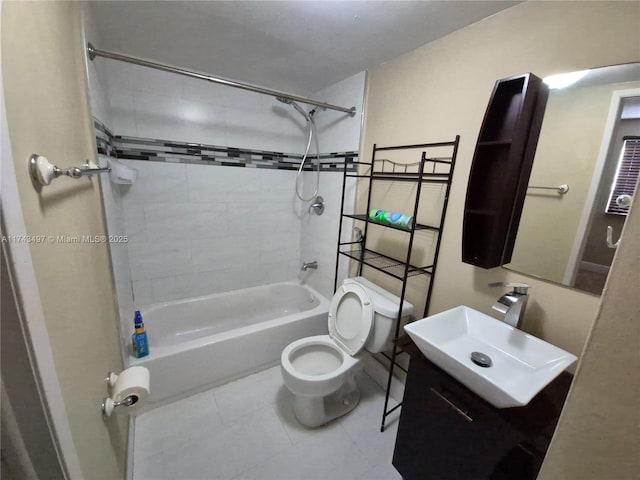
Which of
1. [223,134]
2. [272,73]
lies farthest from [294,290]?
[272,73]

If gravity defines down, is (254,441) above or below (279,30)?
below

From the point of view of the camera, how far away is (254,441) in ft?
4.72

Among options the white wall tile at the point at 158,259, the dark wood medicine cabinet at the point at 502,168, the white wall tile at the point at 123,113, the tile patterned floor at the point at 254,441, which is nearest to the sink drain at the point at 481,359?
the dark wood medicine cabinet at the point at 502,168

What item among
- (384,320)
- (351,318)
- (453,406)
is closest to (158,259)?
(351,318)

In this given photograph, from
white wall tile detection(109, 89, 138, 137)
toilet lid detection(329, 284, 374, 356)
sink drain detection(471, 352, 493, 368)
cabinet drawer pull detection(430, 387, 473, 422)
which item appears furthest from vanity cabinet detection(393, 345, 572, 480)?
white wall tile detection(109, 89, 138, 137)

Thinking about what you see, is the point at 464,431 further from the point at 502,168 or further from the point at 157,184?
the point at 157,184

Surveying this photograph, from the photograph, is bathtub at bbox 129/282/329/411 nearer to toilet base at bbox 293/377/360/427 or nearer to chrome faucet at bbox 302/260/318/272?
chrome faucet at bbox 302/260/318/272

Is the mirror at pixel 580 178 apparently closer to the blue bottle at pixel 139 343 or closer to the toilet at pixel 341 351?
the toilet at pixel 341 351

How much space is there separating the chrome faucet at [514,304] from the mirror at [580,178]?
13 cm

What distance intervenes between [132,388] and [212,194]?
1602 millimetres

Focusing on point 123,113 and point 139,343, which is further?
point 123,113

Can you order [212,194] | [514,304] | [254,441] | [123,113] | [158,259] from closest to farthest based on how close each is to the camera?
[514,304]
[254,441]
[123,113]
[158,259]
[212,194]

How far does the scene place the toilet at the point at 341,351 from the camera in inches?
56.6

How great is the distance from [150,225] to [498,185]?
233cm
